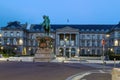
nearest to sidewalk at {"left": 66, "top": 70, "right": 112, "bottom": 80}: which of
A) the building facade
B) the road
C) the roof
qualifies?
the road

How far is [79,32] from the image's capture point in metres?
172

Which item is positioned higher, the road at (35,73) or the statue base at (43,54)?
the statue base at (43,54)

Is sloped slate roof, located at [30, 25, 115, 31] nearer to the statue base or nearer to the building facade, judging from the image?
the building facade

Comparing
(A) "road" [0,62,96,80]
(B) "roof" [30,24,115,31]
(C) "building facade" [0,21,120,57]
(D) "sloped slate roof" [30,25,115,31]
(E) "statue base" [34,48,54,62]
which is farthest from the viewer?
(D) "sloped slate roof" [30,25,115,31]

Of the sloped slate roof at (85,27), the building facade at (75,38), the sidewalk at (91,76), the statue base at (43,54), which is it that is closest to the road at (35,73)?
the sidewalk at (91,76)

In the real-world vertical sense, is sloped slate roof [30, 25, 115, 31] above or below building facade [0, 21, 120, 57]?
above

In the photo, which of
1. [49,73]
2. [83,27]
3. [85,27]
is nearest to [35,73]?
[49,73]

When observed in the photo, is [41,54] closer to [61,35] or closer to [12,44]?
[12,44]

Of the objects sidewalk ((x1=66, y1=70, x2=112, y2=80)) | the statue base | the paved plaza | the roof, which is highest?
the roof

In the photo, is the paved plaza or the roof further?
the roof

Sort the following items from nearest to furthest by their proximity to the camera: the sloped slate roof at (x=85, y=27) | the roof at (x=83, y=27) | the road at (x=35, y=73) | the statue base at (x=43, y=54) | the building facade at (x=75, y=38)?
1. the road at (x=35, y=73)
2. the statue base at (x=43, y=54)
3. the building facade at (x=75, y=38)
4. the roof at (x=83, y=27)
5. the sloped slate roof at (x=85, y=27)

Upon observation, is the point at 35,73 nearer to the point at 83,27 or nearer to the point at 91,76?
the point at 91,76

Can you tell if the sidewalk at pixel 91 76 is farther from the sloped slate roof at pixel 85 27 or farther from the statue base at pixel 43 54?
the sloped slate roof at pixel 85 27

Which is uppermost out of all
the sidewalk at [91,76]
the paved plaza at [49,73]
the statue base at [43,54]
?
the statue base at [43,54]
